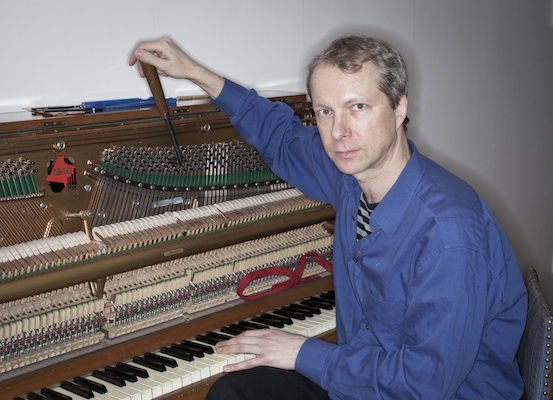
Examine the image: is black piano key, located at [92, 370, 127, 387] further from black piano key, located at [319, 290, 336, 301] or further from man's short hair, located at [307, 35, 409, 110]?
man's short hair, located at [307, 35, 409, 110]

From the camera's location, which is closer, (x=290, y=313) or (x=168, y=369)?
(x=168, y=369)

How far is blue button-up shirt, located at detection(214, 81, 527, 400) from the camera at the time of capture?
190 centimetres

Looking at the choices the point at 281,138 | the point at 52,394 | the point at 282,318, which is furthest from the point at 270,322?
the point at 52,394

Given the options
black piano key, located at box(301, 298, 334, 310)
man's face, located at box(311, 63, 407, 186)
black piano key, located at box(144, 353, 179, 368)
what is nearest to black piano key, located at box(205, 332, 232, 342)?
black piano key, located at box(144, 353, 179, 368)

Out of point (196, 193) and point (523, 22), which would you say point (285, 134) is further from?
point (523, 22)

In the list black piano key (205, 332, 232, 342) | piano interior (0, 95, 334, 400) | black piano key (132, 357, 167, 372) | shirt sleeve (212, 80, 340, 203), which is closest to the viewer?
piano interior (0, 95, 334, 400)

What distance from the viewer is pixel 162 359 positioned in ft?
7.63

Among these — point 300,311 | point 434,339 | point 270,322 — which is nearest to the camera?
point 434,339

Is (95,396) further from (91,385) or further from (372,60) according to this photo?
(372,60)

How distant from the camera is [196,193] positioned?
2.65 m

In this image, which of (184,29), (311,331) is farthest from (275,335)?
(184,29)

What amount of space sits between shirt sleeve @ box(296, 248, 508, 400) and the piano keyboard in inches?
21.3

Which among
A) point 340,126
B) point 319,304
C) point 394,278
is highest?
point 340,126

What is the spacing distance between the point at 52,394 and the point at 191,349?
1.64ft
